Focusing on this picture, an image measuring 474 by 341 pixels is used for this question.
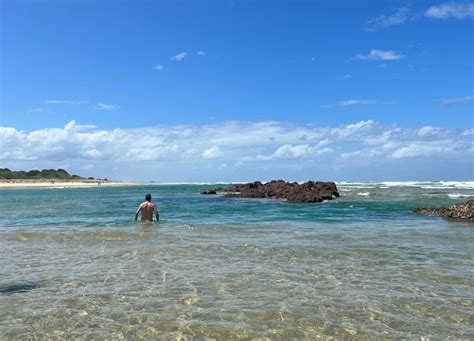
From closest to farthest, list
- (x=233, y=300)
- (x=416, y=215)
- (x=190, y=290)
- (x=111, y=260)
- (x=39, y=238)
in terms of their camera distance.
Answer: (x=233, y=300) < (x=190, y=290) < (x=111, y=260) < (x=39, y=238) < (x=416, y=215)

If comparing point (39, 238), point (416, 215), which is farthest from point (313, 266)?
point (416, 215)

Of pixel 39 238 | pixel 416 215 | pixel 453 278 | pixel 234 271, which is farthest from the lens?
pixel 416 215

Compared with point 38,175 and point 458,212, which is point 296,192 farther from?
point 38,175

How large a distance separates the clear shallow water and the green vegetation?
125540mm

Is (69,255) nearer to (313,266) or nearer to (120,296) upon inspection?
(120,296)

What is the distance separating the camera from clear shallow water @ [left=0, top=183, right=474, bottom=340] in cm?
628

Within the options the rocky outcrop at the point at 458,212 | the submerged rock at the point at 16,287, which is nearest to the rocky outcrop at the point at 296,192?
the rocky outcrop at the point at 458,212

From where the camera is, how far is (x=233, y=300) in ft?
24.8

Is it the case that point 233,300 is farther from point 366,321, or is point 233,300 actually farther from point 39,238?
point 39,238

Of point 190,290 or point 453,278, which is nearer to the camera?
point 190,290

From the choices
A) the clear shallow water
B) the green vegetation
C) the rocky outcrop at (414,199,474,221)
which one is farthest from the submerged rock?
the green vegetation

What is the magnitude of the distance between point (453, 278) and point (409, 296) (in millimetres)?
1922

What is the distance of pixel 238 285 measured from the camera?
8.55m

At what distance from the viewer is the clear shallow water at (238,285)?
6281 mm
